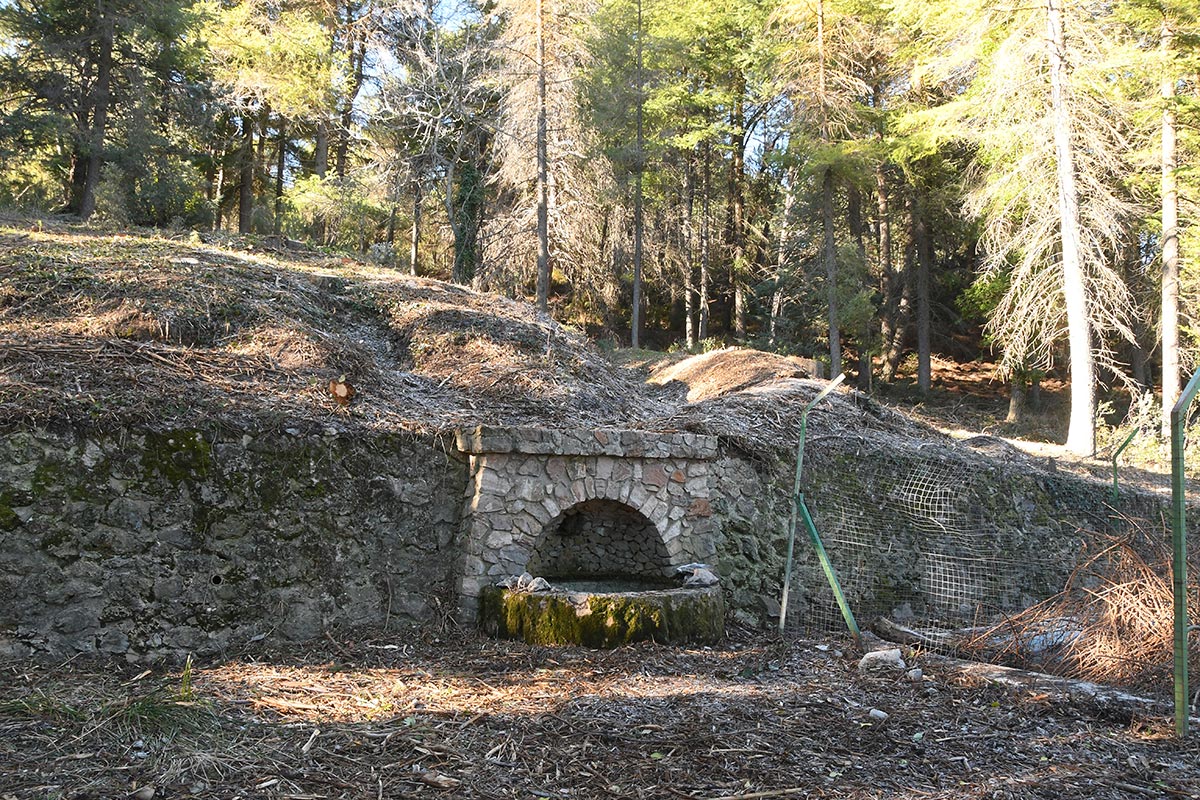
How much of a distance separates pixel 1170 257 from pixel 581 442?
40.4 ft

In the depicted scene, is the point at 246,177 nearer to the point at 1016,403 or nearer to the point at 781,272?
the point at 781,272

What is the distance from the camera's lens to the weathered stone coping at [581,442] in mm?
6156

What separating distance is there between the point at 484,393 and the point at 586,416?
3.12 ft

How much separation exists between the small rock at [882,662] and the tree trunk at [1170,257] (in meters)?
10.4

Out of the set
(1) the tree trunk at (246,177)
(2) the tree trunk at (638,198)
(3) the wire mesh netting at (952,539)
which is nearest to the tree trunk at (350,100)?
(1) the tree trunk at (246,177)

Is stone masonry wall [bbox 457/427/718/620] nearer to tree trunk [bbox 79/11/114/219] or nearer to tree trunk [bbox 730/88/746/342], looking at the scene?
tree trunk [bbox 79/11/114/219]

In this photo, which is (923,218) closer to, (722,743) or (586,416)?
(586,416)

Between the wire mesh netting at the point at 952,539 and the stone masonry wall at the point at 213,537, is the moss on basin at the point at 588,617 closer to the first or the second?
the stone masonry wall at the point at 213,537

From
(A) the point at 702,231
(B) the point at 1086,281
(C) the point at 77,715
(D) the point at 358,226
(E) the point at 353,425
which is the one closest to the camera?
(C) the point at 77,715

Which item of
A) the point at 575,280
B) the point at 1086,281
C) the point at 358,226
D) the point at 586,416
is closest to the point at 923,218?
the point at 1086,281

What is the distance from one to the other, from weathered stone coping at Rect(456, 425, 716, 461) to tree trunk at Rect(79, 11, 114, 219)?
1097 cm

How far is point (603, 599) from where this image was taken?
574cm

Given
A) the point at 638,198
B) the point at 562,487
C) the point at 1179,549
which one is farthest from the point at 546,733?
the point at 638,198

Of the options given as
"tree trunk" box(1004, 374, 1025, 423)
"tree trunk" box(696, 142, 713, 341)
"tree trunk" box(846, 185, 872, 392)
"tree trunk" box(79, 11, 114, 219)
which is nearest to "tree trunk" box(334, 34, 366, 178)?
"tree trunk" box(79, 11, 114, 219)
